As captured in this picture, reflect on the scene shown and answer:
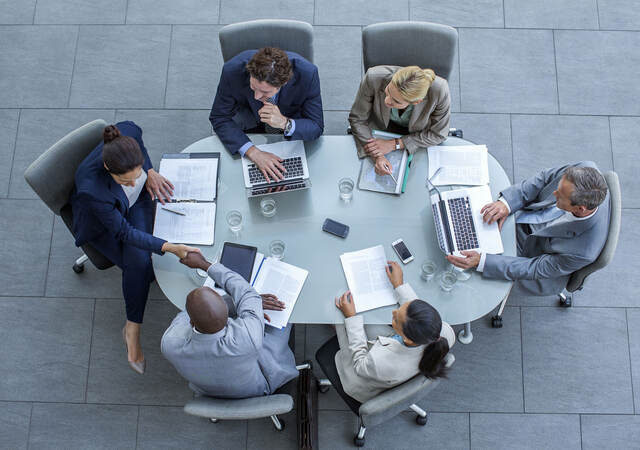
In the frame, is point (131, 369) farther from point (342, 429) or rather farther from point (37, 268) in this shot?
point (342, 429)

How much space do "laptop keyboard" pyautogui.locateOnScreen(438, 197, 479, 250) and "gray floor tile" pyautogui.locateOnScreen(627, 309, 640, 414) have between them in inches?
57.0

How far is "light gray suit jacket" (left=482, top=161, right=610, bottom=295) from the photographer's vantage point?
2.29 metres

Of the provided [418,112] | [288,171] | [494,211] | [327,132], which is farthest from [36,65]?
[494,211]

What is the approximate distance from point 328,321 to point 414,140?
965 millimetres

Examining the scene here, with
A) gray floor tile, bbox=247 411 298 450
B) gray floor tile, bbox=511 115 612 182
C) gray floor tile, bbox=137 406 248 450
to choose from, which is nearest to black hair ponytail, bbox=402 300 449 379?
gray floor tile, bbox=247 411 298 450

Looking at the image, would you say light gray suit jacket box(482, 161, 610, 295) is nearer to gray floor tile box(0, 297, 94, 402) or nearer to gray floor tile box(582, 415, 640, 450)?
gray floor tile box(582, 415, 640, 450)

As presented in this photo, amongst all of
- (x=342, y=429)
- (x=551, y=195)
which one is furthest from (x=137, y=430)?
(x=551, y=195)

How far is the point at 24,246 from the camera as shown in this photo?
10.7 ft

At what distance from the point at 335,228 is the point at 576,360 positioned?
1768 millimetres

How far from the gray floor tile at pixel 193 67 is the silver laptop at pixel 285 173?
1.21 m

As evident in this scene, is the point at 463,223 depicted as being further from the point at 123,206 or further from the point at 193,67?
the point at 193,67

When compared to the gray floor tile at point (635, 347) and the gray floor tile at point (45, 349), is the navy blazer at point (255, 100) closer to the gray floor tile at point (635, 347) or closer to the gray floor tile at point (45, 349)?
the gray floor tile at point (45, 349)

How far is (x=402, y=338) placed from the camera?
2172 mm

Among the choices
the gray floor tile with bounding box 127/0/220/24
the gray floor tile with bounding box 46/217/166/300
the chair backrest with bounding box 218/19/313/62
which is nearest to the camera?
the chair backrest with bounding box 218/19/313/62
